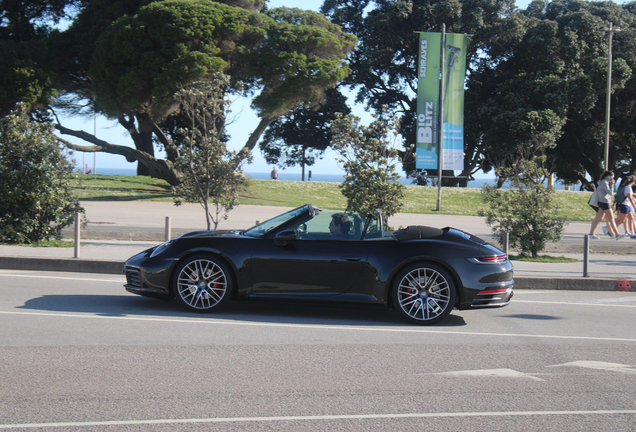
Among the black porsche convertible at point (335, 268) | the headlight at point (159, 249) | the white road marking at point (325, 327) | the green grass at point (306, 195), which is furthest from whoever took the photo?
the green grass at point (306, 195)

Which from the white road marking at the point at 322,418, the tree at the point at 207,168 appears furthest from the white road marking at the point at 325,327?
the tree at the point at 207,168

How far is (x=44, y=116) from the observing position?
114 ft

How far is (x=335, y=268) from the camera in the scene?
6.79 metres

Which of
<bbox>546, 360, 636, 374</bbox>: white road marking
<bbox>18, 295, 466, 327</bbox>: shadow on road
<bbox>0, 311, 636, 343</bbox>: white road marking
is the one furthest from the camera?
<bbox>18, 295, 466, 327</bbox>: shadow on road

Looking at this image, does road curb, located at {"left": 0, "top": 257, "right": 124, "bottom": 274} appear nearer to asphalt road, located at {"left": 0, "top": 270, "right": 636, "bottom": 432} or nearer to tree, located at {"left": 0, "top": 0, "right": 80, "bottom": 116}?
asphalt road, located at {"left": 0, "top": 270, "right": 636, "bottom": 432}

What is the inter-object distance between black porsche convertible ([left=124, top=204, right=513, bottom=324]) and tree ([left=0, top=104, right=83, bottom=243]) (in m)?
6.54

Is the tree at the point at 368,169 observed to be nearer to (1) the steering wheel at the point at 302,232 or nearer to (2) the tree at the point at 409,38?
(1) the steering wheel at the point at 302,232

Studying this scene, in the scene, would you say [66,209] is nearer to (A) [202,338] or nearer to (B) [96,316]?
(B) [96,316]

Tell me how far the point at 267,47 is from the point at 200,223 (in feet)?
51.9

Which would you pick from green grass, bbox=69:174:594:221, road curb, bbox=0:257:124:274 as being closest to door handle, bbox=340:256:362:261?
road curb, bbox=0:257:124:274

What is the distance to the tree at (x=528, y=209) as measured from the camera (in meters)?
12.8

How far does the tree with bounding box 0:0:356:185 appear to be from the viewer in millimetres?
29984

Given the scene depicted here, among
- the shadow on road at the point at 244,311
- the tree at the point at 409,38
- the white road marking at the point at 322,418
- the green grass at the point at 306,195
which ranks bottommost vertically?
the white road marking at the point at 322,418

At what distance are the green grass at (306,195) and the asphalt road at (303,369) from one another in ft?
68.2
